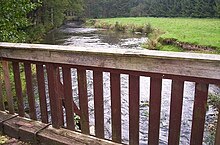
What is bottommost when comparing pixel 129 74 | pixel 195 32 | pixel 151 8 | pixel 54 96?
pixel 195 32

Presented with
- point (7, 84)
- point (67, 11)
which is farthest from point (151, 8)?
point (7, 84)

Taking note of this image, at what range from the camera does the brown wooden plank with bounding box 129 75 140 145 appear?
7.15 feet

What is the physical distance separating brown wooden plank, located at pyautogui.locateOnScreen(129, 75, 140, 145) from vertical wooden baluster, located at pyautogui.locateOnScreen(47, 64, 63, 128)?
2.59 ft

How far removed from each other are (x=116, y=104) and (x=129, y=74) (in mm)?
352

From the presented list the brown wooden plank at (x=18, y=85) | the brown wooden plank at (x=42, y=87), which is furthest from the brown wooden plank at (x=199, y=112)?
the brown wooden plank at (x=18, y=85)

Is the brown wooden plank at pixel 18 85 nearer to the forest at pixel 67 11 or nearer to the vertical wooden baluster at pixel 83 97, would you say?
the vertical wooden baluster at pixel 83 97

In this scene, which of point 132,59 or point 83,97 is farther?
point 83,97

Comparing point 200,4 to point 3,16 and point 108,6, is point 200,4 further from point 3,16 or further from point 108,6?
point 3,16

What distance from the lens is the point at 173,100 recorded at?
2.08 meters

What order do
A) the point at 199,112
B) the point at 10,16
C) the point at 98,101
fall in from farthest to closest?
the point at 10,16, the point at 98,101, the point at 199,112

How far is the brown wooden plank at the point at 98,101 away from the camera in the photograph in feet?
7.70

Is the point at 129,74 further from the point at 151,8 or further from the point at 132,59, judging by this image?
the point at 151,8

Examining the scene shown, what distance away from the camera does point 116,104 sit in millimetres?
2344

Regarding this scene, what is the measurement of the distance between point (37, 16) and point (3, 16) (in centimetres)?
2533
